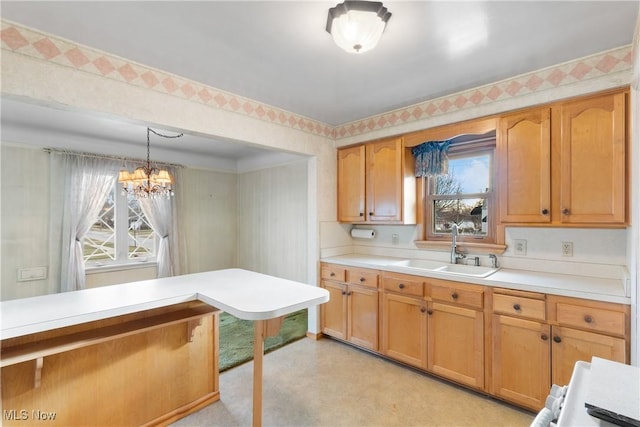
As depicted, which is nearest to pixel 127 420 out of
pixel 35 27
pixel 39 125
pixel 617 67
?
pixel 35 27

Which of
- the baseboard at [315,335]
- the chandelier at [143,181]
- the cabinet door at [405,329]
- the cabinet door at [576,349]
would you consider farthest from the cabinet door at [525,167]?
the chandelier at [143,181]

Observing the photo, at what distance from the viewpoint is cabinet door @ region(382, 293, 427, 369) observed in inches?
95.3

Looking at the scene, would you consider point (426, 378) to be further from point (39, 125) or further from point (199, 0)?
point (39, 125)

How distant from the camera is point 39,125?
10.6 ft

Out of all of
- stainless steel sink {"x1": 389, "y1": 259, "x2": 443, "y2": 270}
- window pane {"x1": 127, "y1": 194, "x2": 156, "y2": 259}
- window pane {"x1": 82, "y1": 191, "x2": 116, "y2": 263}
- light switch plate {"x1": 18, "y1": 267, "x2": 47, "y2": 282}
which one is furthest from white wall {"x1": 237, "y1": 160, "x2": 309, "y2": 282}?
light switch plate {"x1": 18, "y1": 267, "x2": 47, "y2": 282}

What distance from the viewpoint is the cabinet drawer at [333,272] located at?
3.01 meters

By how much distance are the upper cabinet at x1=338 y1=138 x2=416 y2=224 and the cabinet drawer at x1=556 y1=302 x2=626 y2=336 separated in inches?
54.8

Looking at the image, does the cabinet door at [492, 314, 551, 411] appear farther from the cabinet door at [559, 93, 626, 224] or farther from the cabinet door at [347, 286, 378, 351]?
the cabinet door at [347, 286, 378, 351]

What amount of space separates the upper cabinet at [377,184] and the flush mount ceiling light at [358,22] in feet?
5.19

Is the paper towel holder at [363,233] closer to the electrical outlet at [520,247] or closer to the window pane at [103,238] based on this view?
the electrical outlet at [520,247]

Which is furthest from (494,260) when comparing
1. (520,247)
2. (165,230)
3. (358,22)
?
(165,230)

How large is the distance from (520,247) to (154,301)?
2769mm

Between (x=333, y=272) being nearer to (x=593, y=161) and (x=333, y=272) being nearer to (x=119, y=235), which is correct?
(x=593, y=161)

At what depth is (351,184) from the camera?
328 centimetres
